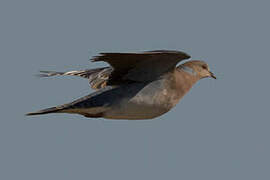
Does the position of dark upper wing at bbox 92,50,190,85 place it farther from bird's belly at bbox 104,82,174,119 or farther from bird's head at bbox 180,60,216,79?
bird's head at bbox 180,60,216,79

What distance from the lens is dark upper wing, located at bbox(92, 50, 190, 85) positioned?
349 inches

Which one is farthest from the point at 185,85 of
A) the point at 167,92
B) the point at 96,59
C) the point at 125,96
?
the point at 96,59

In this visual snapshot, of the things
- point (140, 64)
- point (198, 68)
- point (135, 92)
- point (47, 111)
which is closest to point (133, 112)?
point (135, 92)

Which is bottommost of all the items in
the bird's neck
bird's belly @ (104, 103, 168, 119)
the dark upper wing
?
bird's belly @ (104, 103, 168, 119)

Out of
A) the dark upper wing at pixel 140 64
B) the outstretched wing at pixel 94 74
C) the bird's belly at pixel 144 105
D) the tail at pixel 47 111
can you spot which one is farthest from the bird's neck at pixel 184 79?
the tail at pixel 47 111

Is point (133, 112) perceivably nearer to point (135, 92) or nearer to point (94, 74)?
point (135, 92)

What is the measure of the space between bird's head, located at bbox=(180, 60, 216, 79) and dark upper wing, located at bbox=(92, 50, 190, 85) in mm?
1013

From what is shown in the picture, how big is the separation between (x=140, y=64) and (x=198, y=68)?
179 cm

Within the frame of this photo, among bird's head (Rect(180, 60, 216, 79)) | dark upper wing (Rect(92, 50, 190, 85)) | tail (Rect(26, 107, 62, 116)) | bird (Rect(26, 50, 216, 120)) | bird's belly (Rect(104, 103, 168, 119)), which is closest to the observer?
dark upper wing (Rect(92, 50, 190, 85))

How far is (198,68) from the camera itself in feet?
35.1

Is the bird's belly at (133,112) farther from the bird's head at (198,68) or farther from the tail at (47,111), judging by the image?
the bird's head at (198,68)

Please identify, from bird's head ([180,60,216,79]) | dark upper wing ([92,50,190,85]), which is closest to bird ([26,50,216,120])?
dark upper wing ([92,50,190,85])

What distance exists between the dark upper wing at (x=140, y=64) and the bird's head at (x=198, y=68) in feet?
3.32

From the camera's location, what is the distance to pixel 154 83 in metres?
9.57
